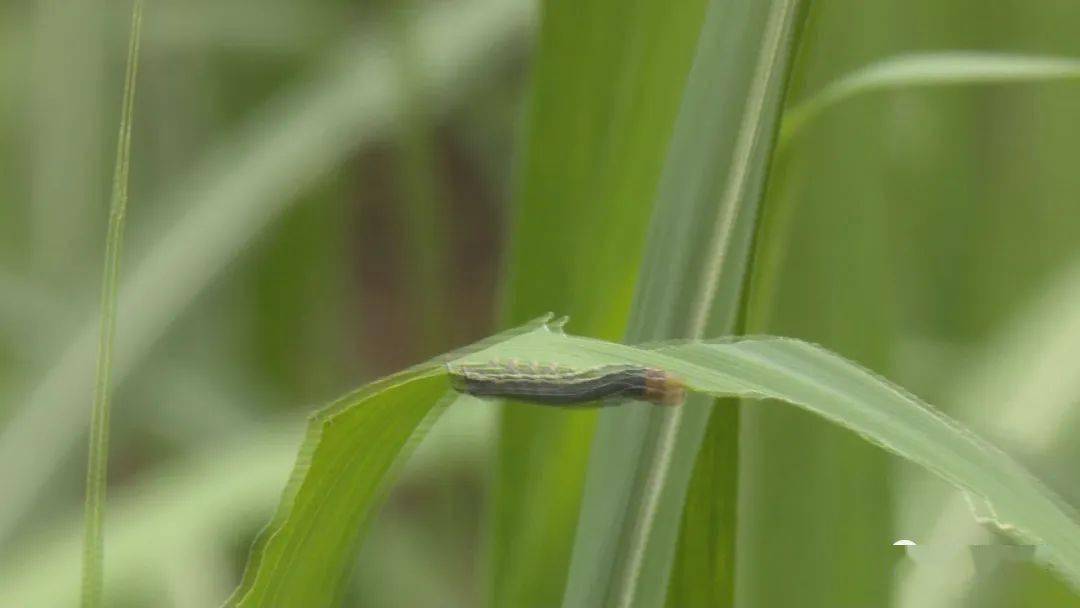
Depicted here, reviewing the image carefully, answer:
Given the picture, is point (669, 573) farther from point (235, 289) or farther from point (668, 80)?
point (235, 289)

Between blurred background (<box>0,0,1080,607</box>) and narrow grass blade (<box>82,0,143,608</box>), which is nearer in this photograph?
narrow grass blade (<box>82,0,143,608</box>)

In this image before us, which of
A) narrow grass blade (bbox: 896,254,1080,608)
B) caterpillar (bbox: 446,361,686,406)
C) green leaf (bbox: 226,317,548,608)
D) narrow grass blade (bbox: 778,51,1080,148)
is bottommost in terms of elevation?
green leaf (bbox: 226,317,548,608)

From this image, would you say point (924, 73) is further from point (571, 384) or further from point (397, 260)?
point (397, 260)

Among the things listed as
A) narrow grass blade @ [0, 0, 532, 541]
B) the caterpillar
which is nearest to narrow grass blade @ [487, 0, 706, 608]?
the caterpillar

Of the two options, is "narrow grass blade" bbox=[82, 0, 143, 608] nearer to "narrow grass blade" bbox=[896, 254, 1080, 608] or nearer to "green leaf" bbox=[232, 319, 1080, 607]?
"green leaf" bbox=[232, 319, 1080, 607]

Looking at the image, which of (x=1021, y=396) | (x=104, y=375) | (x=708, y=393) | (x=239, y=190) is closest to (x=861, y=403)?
(x=708, y=393)

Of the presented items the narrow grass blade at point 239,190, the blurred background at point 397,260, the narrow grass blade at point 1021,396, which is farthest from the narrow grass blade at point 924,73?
the narrow grass blade at point 239,190

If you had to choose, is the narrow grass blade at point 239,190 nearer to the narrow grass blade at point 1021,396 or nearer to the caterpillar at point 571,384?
the narrow grass blade at point 1021,396
